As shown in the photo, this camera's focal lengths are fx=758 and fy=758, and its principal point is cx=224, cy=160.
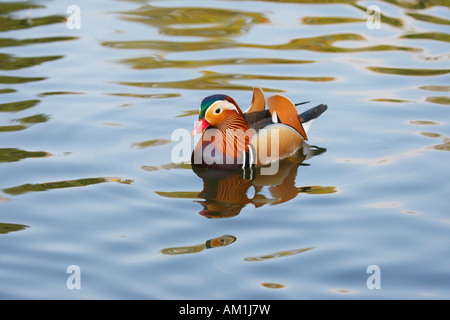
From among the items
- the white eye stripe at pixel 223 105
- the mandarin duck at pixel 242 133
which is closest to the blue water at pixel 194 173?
the mandarin duck at pixel 242 133

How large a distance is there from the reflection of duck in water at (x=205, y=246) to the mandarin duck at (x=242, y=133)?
172cm

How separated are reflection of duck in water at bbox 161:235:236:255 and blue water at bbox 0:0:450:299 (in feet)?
0.11

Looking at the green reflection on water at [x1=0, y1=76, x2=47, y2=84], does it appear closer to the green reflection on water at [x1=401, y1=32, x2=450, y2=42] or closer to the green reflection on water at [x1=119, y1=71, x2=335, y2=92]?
the green reflection on water at [x1=119, y1=71, x2=335, y2=92]

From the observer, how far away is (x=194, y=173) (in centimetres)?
773

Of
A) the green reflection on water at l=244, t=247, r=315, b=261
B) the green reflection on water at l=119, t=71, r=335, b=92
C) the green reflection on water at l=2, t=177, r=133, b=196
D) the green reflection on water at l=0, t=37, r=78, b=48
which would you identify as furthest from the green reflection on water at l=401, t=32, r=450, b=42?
the green reflection on water at l=244, t=247, r=315, b=261

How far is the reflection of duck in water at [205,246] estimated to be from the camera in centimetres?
597

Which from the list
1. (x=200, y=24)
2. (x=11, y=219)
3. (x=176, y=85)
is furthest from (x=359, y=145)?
(x=200, y=24)

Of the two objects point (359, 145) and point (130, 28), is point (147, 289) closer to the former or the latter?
point (359, 145)

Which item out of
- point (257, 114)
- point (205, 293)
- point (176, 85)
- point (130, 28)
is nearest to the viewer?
point (205, 293)

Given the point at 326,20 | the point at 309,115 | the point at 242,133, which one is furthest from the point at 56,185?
the point at 326,20

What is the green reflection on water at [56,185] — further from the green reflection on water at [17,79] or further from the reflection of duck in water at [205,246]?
the green reflection on water at [17,79]

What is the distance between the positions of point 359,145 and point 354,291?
10.3 feet

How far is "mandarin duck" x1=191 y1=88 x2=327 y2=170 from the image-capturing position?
7828mm

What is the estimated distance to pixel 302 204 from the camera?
6875mm
